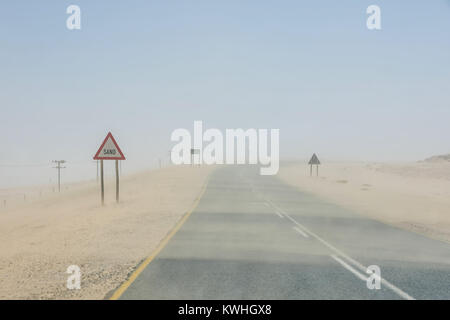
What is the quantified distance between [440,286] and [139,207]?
13947 mm

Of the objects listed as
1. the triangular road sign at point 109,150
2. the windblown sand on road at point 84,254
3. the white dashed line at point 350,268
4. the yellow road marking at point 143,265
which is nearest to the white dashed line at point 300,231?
the white dashed line at point 350,268

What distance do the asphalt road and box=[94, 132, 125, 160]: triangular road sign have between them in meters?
5.03

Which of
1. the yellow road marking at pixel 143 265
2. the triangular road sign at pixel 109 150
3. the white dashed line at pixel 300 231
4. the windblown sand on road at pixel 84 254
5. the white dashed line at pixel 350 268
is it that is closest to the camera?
the yellow road marking at pixel 143 265

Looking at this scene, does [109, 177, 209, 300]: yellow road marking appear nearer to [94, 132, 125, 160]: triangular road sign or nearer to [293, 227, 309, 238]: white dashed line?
[293, 227, 309, 238]: white dashed line

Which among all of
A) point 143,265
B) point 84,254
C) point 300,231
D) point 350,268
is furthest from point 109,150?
point 350,268

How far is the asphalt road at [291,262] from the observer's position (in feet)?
19.3

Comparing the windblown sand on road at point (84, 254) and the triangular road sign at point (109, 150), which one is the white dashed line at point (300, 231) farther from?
the triangular road sign at point (109, 150)

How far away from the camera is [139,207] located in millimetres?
18219

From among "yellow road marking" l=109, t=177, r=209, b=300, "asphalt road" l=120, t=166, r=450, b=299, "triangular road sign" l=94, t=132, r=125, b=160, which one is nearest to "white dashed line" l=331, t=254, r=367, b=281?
"asphalt road" l=120, t=166, r=450, b=299

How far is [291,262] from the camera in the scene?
7.82 metres

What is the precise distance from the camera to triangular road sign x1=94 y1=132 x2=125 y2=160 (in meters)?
16.8

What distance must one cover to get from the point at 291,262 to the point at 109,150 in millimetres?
11233

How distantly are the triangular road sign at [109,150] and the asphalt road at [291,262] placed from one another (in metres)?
5.03
